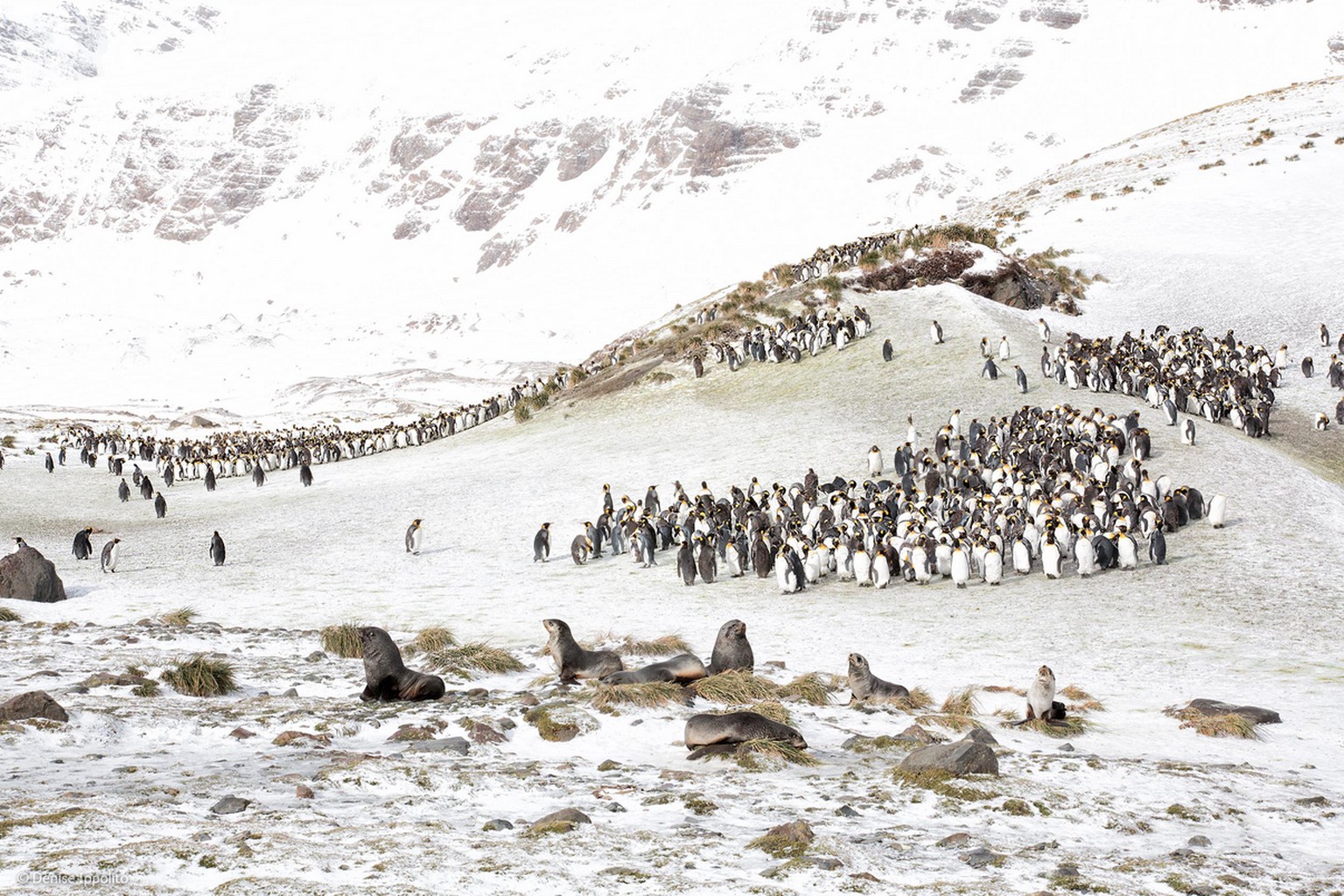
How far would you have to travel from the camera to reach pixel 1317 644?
458 inches

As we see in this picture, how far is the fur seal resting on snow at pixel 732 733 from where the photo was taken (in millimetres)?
7816

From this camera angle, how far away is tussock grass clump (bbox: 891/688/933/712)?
9.57 meters

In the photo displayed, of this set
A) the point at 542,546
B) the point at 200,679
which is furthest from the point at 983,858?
the point at 542,546

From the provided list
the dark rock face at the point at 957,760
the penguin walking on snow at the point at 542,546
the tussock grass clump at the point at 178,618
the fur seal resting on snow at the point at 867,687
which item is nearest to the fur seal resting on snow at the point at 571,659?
the fur seal resting on snow at the point at 867,687

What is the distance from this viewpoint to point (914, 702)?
9.67 metres

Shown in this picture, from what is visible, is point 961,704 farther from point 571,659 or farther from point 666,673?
point 571,659

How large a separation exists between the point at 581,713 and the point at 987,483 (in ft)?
39.7

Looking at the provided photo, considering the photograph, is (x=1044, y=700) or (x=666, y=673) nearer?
(x=1044, y=700)

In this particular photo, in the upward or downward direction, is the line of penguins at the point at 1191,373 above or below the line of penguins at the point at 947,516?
above

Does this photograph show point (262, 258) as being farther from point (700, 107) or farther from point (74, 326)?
point (700, 107)

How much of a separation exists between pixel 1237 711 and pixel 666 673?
16.0ft

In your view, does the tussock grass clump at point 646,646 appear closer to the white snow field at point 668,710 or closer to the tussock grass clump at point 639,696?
the white snow field at point 668,710

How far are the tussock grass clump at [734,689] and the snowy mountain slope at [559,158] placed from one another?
85.0 metres

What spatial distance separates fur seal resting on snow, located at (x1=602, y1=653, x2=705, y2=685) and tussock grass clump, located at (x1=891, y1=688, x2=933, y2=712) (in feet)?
5.92
